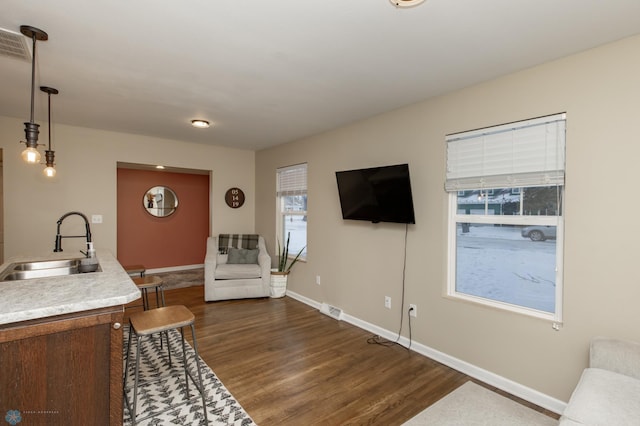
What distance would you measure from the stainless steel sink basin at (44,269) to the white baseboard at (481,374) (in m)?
2.68

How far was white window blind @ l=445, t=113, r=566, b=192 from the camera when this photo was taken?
2.20m

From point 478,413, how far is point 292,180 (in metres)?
3.70

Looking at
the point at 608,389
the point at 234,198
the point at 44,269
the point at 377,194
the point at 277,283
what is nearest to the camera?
the point at 608,389

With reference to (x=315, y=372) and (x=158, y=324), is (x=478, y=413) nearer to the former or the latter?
(x=315, y=372)

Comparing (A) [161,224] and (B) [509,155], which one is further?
(A) [161,224]

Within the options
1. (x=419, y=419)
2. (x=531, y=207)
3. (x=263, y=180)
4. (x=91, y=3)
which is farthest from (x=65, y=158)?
(x=531, y=207)

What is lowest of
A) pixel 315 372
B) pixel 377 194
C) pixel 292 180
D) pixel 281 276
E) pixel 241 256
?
pixel 315 372

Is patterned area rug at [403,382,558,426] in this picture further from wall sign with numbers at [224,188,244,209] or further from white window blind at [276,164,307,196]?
wall sign with numbers at [224,188,244,209]

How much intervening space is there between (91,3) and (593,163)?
310 cm

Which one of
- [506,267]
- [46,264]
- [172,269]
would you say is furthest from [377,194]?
[172,269]

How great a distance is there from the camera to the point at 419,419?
2.05 metres

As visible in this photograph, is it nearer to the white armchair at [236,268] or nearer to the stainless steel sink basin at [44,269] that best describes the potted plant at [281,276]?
the white armchair at [236,268]

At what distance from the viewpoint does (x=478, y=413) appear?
2.10 meters

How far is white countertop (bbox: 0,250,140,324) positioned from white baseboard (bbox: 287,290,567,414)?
2540 millimetres
